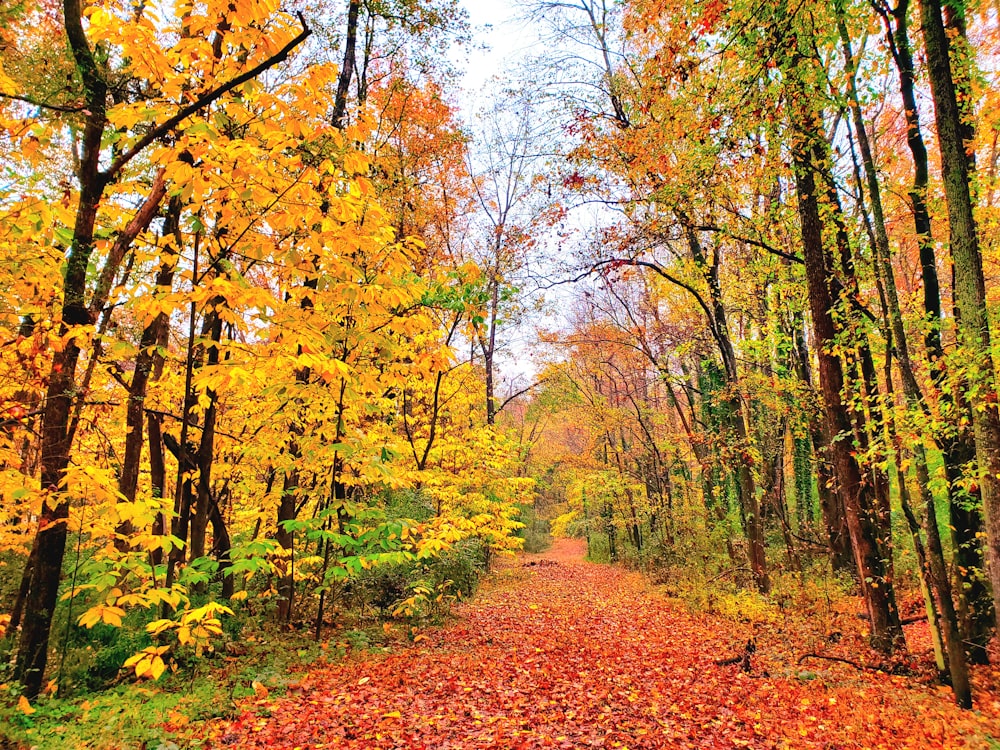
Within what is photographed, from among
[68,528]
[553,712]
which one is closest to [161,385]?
[68,528]

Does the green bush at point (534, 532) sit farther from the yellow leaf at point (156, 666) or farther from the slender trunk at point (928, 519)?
the yellow leaf at point (156, 666)

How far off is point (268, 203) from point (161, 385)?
4.45m

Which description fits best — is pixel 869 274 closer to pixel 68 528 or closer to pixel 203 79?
pixel 203 79

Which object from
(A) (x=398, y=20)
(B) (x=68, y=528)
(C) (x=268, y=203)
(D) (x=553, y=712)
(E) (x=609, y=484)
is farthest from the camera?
(E) (x=609, y=484)

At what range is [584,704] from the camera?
17.7ft

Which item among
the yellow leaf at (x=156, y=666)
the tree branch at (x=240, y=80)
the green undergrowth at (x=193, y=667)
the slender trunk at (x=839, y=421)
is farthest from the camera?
the slender trunk at (x=839, y=421)

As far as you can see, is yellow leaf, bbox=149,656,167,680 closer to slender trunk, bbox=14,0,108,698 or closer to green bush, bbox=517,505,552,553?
slender trunk, bbox=14,0,108,698

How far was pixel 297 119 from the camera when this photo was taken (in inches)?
143

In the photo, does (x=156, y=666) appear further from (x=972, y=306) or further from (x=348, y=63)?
(x=348, y=63)

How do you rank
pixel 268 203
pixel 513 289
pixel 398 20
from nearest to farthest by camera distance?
pixel 268 203 < pixel 513 289 < pixel 398 20

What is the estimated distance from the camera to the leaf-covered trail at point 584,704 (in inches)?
173

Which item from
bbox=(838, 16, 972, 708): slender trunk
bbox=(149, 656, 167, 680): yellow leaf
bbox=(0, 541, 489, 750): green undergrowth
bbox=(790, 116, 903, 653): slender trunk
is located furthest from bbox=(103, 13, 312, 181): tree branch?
bbox=(790, 116, 903, 653): slender trunk

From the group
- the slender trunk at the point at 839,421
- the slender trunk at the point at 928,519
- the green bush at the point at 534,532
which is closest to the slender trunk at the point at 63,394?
the slender trunk at the point at 928,519

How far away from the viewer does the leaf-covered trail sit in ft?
14.5
